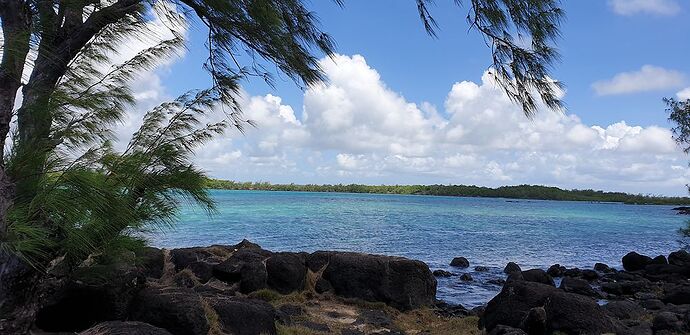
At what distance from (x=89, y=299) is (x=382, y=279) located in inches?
314

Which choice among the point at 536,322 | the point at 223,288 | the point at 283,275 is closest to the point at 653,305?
the point at 536,322

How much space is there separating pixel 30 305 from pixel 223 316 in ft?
11.9

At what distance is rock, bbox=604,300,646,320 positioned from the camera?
519 inches

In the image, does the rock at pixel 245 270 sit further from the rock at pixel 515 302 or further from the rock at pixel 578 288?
the rock at pixel 578 288

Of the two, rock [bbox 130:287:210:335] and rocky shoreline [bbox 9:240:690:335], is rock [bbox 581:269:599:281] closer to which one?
rocky shoreline [bbox 9:240:690:335]

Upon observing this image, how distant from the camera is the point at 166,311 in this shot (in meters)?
7.48

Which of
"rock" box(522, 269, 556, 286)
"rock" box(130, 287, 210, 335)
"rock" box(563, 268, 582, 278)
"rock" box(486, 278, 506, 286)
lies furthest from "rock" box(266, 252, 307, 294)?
"rock" box(563, 268, 582, 278)

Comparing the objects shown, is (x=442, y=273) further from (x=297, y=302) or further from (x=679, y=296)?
(x=297, y=302)

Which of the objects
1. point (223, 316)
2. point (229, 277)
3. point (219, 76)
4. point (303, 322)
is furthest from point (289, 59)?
point (229, 277)

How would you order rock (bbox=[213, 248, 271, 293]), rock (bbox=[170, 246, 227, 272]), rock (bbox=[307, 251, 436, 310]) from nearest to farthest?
rock (bbox=[213, 248, 271, 293]), rock (bbox=[307, 251, 436, 310]), rock (bbox=[170, 246, 227, 272])

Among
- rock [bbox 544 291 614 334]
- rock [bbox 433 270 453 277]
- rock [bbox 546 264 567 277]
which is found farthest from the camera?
rock [bbox 546 264 567 277]

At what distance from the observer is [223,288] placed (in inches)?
513

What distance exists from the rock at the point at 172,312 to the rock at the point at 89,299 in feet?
0.76

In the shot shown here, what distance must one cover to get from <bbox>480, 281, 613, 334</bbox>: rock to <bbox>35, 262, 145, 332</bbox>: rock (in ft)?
22.8
